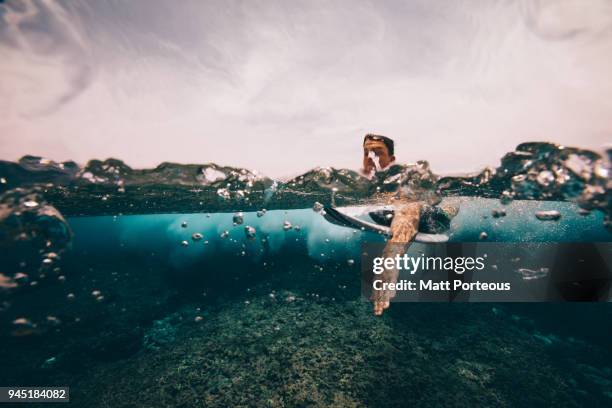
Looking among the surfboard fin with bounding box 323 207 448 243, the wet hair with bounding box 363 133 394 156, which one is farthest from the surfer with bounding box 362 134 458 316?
the surfboard fin with bounding box 323 207 448 243

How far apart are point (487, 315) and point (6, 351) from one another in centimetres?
2019

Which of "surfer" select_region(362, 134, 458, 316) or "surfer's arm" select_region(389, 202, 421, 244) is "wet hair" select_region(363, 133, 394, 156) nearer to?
"surfer" select_region(362, 134, 458, 316)

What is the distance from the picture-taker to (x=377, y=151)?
9633 millimetres

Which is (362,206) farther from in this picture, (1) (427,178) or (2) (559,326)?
(2) (559,326)

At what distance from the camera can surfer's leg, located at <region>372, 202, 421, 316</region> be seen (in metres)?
7.67

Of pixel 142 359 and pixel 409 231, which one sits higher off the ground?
pixel 409 231

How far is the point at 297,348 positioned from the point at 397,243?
5.06 meters

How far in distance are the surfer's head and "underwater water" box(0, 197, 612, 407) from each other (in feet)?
21.4

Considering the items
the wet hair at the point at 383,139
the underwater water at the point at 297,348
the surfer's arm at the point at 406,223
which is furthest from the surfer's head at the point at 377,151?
the underwater water at the point at 297,348

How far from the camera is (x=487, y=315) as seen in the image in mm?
11211

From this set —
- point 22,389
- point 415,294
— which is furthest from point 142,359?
point 415,294

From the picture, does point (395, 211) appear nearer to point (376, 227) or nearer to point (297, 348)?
point (376, 227)

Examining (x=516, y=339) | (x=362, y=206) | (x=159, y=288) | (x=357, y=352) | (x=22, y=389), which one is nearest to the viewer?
(x=22, y=389)

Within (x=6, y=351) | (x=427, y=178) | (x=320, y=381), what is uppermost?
(x=427, y=178)
